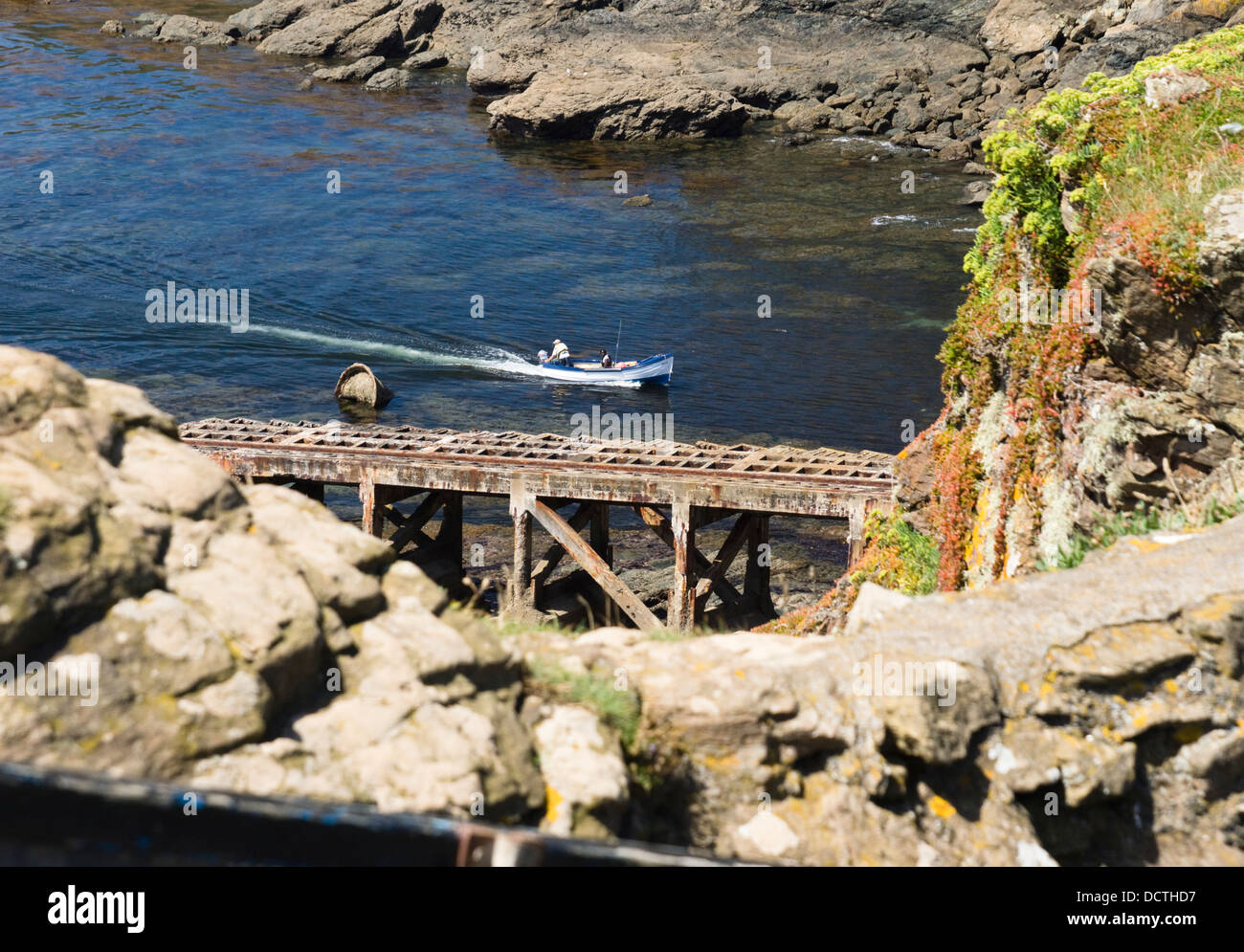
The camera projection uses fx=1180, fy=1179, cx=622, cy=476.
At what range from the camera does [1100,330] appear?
12.1 metres

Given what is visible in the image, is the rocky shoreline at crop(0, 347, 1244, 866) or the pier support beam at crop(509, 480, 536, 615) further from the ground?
the rocky shoreline at crop(0, 347, 1244, 866)

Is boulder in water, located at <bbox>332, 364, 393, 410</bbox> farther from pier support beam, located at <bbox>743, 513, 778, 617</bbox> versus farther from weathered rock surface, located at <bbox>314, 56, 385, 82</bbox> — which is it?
weathered rock surface, located at <bbox>314, 56, 385, 82</bbox>

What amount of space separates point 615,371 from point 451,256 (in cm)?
1558

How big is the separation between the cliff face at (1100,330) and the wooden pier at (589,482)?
5281 millimetres

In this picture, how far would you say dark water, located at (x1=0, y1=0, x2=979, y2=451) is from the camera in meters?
41.6

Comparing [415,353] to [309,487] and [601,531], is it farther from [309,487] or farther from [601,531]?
[601,531]

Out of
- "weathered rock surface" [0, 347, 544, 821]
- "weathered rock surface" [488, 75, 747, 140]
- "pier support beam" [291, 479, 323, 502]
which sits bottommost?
"pier support beam" [291, 479, 323, 502]

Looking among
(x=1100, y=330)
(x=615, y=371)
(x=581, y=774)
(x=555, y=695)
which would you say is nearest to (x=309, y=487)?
(x=615, y=371)

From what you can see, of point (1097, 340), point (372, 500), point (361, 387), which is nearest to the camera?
point (1097, 340)

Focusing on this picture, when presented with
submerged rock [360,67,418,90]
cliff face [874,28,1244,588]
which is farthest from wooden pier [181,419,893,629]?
submerged rock [360,67,418,90]

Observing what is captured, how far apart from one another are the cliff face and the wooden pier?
5281mm

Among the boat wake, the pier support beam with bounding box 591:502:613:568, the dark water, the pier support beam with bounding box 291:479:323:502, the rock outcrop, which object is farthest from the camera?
the boat wake

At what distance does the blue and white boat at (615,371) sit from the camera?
136 feet

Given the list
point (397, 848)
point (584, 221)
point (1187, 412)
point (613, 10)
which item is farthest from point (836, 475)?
point (613, 10)
